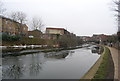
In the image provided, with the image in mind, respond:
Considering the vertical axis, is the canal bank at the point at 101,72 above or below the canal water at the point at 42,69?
above

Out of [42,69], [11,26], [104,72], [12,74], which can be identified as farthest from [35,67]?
[11,26]

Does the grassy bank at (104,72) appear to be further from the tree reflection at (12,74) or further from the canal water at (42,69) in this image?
the tree reflection at (12,74)

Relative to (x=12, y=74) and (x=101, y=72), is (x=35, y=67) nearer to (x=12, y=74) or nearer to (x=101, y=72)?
(x=12, y=74)

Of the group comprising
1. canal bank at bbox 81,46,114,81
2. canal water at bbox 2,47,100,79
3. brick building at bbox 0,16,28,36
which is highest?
brick building at bbox 0,16,28,36

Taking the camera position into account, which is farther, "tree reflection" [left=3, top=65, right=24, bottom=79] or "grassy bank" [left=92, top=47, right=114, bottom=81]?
"tree reflection" [left=3, top=65, right=24, bottom=79]

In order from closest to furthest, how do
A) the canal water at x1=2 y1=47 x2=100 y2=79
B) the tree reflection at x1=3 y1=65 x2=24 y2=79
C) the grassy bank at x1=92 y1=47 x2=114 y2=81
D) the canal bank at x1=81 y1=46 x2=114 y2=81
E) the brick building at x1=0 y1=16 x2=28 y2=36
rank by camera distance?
1. the grassy bank at x1=92 y1=47 x2=114 y2=81
2. the canal bank at x1=81 y1=46 x2=114 y2=81
3. the tree reflection at x1=3 y1=65 x2=24 y2=79
4. the canal water at x1=2 y1=47 x2=100 y2=79
5. the brick building at x1=0 y1=16 x2=28 y2=36

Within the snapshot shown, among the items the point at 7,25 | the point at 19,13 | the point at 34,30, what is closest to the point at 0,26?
the point at 7,25

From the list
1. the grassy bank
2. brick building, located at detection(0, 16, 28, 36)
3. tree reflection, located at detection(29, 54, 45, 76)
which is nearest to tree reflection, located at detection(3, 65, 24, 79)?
tree reflection, located at detection(29, 54, 45, 76)

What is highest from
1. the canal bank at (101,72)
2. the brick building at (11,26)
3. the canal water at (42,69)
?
the brick building at (11,26)

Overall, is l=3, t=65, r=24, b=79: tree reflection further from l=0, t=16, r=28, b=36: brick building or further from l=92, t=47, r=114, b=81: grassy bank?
l=0, t=16, r=28, b=36: brick building

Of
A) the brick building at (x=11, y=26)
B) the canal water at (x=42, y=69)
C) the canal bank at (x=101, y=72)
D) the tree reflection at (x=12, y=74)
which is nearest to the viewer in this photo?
the canal bank at (x=101, y=72)

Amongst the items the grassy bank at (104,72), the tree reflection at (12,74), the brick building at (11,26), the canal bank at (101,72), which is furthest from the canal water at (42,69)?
the brick building at (11,26)

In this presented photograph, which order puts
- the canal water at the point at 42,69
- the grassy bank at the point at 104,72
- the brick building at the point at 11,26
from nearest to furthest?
the grassy bank at the point at 104,72 < the canal water at the point at 42,69 < the brick building at the point at 11,26

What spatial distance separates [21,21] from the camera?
5988 cm
